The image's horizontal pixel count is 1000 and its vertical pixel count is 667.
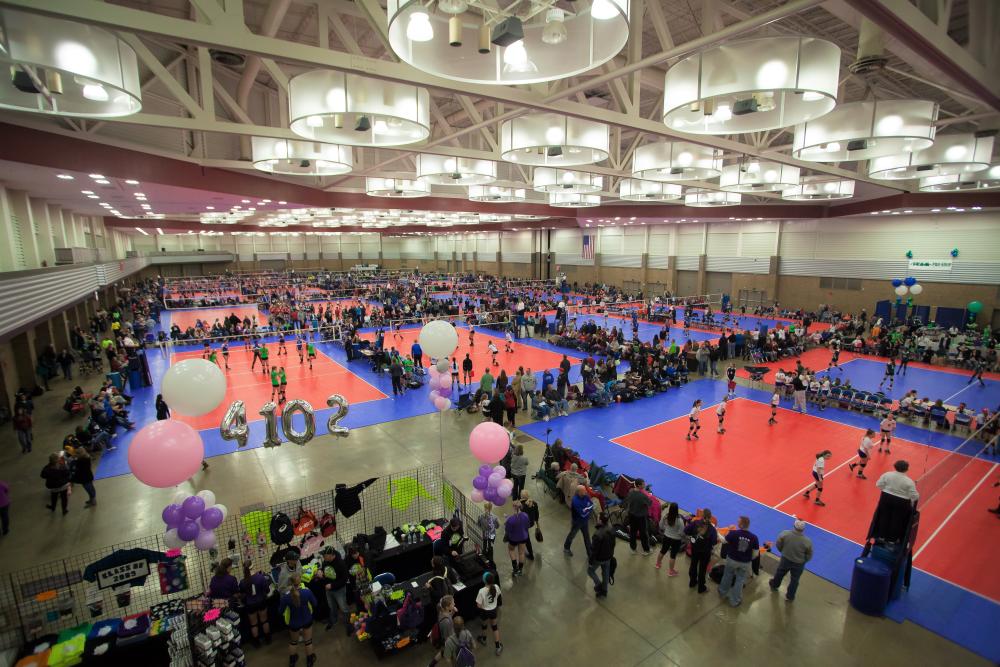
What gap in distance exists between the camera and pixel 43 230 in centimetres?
1831

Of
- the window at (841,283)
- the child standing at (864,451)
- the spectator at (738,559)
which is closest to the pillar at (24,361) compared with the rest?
the spectator at (738,559)

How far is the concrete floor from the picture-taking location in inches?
242

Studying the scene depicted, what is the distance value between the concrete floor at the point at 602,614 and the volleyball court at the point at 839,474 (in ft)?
8.31

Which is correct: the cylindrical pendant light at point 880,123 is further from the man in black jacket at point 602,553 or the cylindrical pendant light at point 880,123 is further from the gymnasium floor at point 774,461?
the man in black jacket at point 602,553

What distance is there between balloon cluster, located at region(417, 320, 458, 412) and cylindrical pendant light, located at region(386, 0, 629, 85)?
5780mm

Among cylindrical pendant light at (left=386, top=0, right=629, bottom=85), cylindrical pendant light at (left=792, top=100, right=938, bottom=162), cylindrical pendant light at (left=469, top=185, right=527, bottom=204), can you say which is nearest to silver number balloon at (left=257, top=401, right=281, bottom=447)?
cylindrical pendant light at (left=386, top=0, right=629, bottom=85)

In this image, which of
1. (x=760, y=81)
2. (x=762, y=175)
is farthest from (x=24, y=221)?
(x=762, y=175)

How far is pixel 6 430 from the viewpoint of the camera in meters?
14.3

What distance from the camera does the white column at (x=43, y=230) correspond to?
17742mm

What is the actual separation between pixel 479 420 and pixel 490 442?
6.90 m

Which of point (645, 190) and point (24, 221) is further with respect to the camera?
point (645, 190)

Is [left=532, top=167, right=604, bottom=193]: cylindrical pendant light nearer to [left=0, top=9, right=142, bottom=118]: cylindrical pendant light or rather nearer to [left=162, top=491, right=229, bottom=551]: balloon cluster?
[left=0, top=9, right=142, bottom=118]: cylindrical pendant light

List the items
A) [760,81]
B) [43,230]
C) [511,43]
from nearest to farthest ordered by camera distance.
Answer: [511,43] < [760,81] < [43,230]

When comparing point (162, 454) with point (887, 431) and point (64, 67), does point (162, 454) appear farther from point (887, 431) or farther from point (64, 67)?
point (887, 431)
